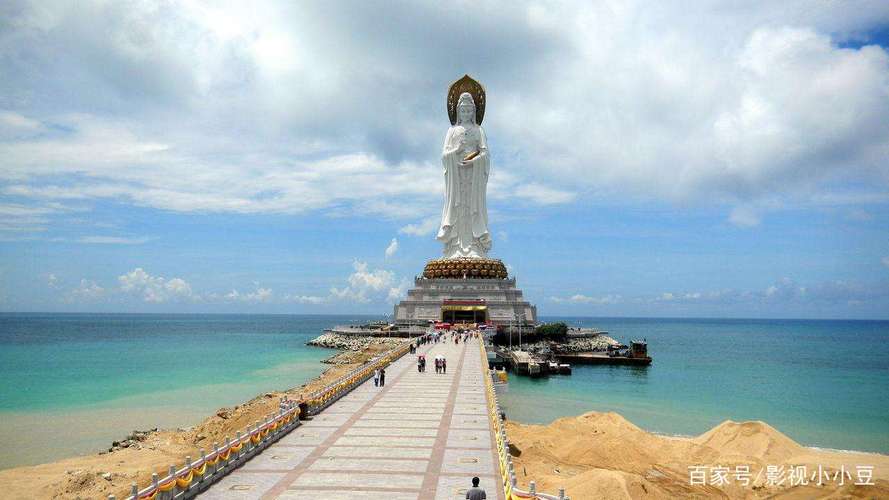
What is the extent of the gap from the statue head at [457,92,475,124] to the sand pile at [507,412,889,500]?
1400 inches

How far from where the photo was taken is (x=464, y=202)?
1945 inches

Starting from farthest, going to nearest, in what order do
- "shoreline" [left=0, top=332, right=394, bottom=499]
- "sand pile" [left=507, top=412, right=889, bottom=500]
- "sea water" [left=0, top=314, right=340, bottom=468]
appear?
"sea water" [left=0, top=314, right=340, bottom=468], "shoreline" [left=0, top=332, right=394, bottom=499], "sand pile" [left=507, top=412, right=889, bottom=500]

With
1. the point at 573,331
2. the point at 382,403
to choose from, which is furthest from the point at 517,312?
the point at 382,403

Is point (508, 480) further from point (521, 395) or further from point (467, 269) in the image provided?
point (467, 269)

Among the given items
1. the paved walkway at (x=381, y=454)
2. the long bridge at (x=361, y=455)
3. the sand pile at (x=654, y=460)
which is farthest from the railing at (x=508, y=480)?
the sand pile at (x=654, y=460)

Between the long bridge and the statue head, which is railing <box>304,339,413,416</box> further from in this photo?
the statue head

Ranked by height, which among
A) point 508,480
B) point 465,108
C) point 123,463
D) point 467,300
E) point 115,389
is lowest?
point 115,389

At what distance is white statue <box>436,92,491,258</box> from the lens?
4903 centimetres

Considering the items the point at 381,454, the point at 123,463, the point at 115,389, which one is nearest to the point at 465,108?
the point at 115,389

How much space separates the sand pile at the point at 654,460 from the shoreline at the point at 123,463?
25.1ft

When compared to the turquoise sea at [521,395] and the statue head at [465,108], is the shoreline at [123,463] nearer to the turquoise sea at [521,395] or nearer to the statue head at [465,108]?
the turquoise sea at [521,395]

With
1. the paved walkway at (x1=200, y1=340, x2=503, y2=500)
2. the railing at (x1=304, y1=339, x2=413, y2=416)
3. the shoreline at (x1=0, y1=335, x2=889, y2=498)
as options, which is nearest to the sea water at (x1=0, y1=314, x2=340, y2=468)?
the shoreline at (x1=0, y1=335, x2=889, y2=498)

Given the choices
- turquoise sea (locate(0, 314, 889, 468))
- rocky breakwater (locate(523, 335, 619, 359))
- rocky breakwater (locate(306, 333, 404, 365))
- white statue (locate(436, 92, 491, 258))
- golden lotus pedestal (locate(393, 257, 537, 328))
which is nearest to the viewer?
turquoise sea (locate(0, 314, 889, 468))

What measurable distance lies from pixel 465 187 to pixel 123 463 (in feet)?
125
